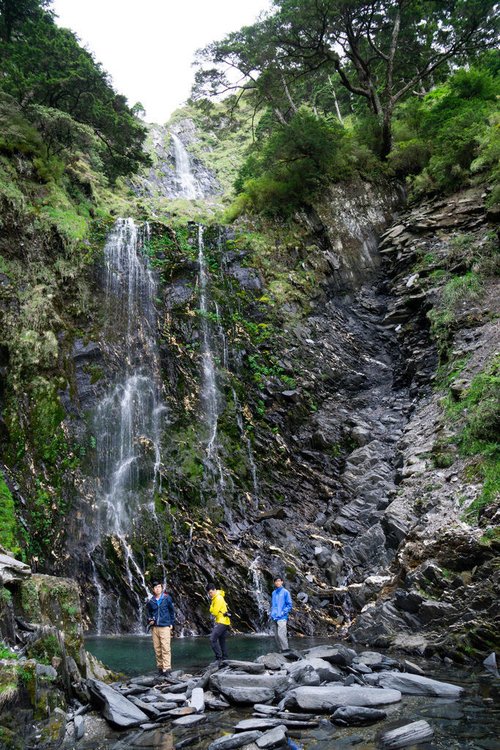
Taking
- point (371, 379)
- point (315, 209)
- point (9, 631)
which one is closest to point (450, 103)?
point (315, 209)

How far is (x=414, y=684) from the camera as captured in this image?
6.04m

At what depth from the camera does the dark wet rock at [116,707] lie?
516 centimetres

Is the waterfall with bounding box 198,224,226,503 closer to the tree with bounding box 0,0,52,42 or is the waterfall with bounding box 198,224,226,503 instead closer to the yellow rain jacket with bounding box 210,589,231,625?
the yellow rain jacket with bounding box 210,589,231,625

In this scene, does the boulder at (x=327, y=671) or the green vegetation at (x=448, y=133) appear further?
the green vegetation at (x=448, y=133)

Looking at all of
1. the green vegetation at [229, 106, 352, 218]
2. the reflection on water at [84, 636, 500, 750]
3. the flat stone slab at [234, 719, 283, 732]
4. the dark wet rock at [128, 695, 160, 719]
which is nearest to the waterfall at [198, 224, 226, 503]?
the green vegetation at [229, 106, 352, 218]

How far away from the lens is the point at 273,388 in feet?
55.6

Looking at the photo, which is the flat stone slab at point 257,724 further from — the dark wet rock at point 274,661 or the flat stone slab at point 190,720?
the dark wet rock at point 274,661

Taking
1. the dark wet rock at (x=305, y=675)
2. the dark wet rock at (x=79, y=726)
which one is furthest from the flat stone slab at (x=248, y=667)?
the dark wet rock at (x=79, y=726)

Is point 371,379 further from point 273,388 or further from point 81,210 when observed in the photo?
point 81,210

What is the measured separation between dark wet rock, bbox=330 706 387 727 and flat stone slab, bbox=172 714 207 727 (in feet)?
4.66

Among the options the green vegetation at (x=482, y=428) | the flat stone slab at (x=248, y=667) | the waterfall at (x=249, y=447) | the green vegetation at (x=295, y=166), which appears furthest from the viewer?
the green vegetation at (x=295, y=166)

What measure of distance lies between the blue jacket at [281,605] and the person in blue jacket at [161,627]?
2.19 metres

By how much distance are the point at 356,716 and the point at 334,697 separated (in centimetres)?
56

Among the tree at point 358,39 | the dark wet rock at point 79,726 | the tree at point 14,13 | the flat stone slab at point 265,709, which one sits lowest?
the flat stone slab at point 265,709
